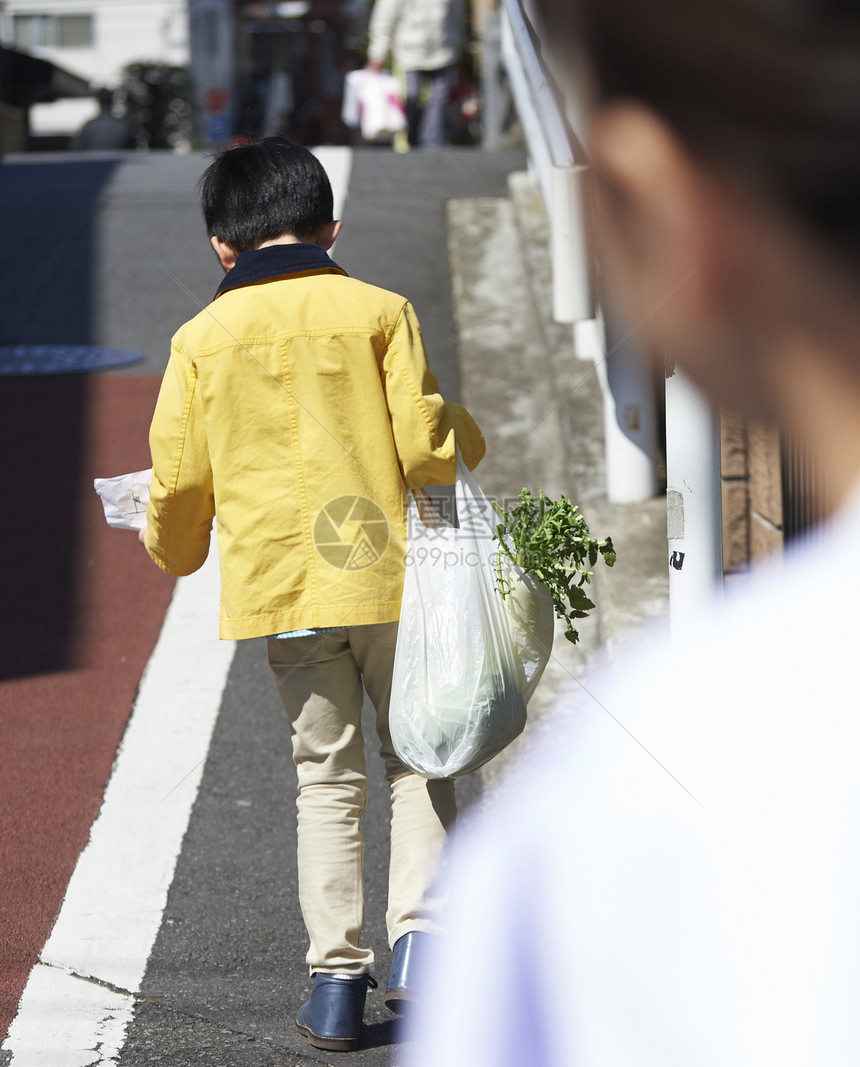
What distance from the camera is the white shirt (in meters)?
0.68

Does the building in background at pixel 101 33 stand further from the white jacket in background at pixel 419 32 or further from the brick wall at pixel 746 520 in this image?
the brick wall at pixel 746 520

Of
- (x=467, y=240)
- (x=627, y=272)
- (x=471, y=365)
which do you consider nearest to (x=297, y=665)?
(x=627, y=272)

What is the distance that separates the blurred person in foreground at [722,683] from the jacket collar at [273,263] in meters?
1.65

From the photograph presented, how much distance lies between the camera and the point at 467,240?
7.61m

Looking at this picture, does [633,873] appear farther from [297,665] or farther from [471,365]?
[471,365]

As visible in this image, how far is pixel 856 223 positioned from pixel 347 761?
2.29m

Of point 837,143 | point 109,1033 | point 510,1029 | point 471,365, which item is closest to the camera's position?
point 837,143

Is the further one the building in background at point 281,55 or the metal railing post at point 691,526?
the building in background at point 281,55

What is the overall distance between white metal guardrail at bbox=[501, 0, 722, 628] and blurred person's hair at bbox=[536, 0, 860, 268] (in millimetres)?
75

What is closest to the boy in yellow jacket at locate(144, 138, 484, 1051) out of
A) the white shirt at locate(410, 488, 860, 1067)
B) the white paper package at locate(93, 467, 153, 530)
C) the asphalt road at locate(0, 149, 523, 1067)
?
the white paper package at locate(93, 467, 153, 530)

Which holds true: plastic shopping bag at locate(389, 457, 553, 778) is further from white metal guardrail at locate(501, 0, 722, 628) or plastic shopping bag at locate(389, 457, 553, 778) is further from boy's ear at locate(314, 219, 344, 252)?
boy's ear at locate(314, 219, 344, 252)

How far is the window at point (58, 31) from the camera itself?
29.8m

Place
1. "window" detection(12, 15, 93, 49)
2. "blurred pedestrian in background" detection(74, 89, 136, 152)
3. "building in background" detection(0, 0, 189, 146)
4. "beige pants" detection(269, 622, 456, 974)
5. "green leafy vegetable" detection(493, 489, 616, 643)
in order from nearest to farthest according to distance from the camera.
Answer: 1. "green leafy vegetable" detection(493, 489, 616, 643)
2. "beige pants" detection(269, 622, 456, 974)
3. "blurred pedestrian in background" detection(74, 89, 136, 152)
4. "building in background" detection(0, 0, 189, 146)
5. "window" detection(12, 15, 93, 49)

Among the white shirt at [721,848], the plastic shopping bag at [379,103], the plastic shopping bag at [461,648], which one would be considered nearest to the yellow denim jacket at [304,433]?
the plastic shopping bag at [461,648]
